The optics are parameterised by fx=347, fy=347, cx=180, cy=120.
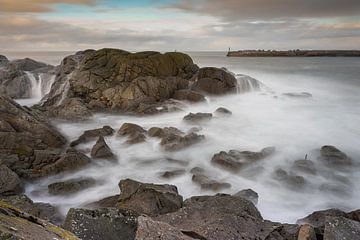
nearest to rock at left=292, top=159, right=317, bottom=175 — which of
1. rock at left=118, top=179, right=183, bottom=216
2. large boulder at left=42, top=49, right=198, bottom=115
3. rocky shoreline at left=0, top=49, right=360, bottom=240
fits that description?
rocky shoreline at left=0, top=49, right=360, bottom=240

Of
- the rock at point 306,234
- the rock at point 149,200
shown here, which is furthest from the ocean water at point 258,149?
the rock at point 306,234

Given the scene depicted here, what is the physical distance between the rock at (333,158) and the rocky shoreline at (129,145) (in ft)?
0.11

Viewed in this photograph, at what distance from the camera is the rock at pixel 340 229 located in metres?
5.00

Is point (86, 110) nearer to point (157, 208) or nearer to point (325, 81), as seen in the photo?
point (157, 208)

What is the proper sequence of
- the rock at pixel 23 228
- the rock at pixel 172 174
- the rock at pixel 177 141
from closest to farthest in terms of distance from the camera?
the rock at pixel 23 228 < the rock at pixel 172 174 < the rock at pixel 177 141

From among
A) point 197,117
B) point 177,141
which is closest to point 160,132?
point 177,141

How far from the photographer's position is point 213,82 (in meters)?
22.1

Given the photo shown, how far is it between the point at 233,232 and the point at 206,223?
1.45 feet

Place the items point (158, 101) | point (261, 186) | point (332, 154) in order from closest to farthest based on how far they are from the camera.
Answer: point (261, 186), point (332, 154), point (158, 101)

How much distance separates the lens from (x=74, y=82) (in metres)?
21.2

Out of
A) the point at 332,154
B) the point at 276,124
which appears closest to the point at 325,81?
the point at 276,124

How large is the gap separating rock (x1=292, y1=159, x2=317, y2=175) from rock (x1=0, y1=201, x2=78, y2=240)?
9.66 meters

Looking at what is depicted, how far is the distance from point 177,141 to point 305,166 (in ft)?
15.6

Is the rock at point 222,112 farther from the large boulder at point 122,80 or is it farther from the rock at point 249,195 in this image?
the rock at point 249,195
